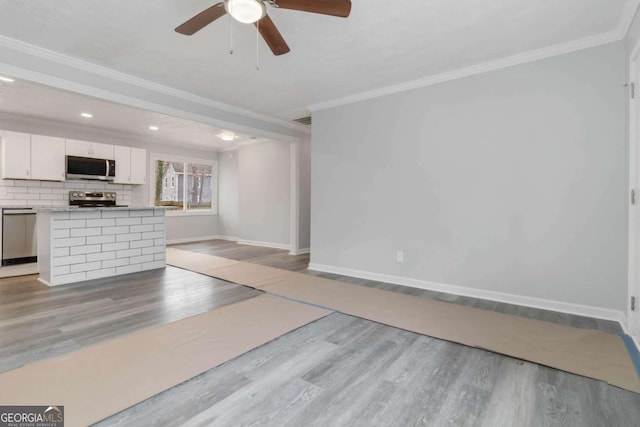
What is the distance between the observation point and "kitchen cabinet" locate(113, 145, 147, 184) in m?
6.09

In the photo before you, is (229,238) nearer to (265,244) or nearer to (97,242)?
(265,244)

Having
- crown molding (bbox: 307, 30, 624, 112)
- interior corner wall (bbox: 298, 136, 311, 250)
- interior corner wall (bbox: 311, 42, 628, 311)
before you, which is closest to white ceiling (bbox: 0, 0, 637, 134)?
crown molding (bbox: 307, 30, 624, 112)

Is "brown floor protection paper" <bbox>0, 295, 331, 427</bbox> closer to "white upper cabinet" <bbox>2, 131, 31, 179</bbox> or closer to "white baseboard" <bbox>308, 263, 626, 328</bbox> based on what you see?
"white baseboard" <bbox>308, 263, 626, 328</bbox>

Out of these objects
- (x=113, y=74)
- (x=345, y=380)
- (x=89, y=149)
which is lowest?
(x=345, y=380)

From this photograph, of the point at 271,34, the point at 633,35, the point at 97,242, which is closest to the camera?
the point at 271,34

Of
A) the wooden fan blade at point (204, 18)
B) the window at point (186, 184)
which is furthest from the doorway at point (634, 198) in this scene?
Result: the window at point (186, 184)

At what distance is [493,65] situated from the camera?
3154 millimetres

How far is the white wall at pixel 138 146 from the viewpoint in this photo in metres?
5.29

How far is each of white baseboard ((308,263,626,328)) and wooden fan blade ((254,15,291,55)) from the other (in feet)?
9.63

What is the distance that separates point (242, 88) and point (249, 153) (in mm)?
3360

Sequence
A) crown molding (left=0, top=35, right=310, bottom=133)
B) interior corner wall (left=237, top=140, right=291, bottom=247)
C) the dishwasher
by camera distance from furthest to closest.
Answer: interior corner wall (left=237, top=140, right=291, bottom=247) → the dishwasher → crown molding (left=0, top=35, right=310, bottom=133)

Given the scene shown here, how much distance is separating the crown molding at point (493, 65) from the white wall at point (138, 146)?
4.80m

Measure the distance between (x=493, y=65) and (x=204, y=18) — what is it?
2865mm

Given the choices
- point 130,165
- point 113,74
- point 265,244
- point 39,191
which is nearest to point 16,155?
point 39,191
